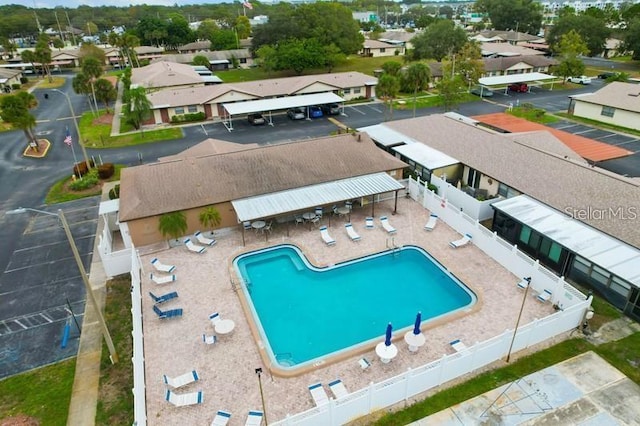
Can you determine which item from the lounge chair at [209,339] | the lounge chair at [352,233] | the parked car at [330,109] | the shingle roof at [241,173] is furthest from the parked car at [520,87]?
the lounge chair at [209,339]

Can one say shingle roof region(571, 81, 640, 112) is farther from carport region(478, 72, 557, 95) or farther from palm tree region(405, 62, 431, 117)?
palm tree region(405, 62, 431, 117)

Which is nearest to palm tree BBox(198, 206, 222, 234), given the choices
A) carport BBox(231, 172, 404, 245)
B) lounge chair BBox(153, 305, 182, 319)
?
carport BBox(231, 172, 404, 245)

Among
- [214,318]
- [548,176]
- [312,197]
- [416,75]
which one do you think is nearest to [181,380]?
[214,318]

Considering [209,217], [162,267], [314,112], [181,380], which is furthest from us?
[314,112]

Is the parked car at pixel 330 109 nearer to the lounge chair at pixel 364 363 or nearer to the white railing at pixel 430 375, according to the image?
the white railing at pixel 430 375

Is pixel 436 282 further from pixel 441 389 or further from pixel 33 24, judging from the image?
pixel 33 24

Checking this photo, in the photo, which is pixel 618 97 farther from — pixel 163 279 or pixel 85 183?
pixel 85 183

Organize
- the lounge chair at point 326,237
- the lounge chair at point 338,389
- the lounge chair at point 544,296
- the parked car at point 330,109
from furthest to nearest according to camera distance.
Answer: the parked car at point 330,109 < the lounge chair at point 326,237 < the lounge chair at point 544,296 < the lounge chair at point 338,389
